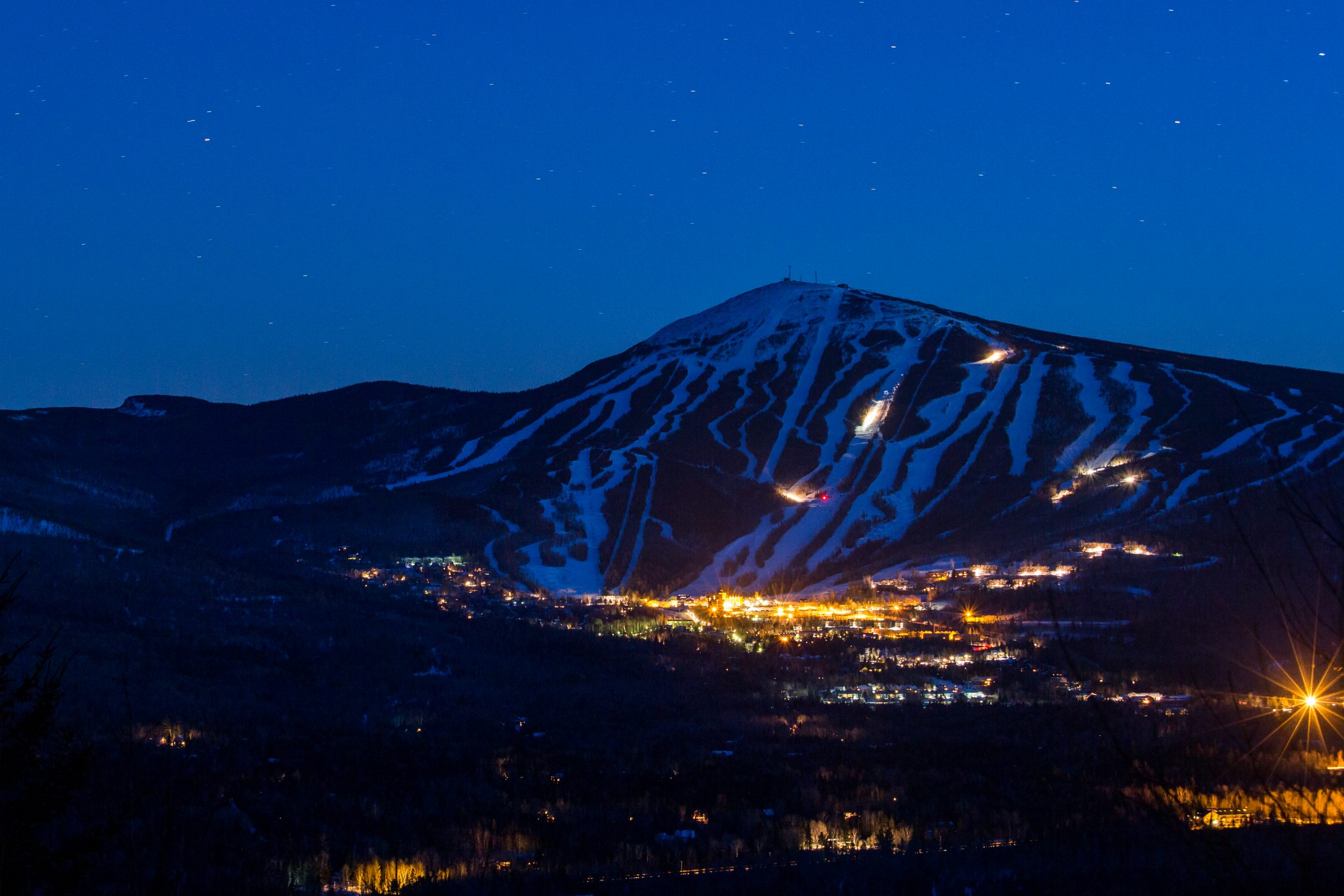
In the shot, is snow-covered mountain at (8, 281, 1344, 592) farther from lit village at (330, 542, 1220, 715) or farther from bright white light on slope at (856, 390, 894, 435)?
lit village at (330, 542, 1220, 715)

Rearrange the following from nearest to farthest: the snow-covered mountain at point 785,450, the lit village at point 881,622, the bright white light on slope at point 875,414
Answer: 1. the lit village at point 881,622
2. the snow-covered mountain at point 785,450
3. the bright white light on slope at point 875,414

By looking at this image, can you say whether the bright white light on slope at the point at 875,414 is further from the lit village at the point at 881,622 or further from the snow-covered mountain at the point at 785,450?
the lit village at the point at 881,622

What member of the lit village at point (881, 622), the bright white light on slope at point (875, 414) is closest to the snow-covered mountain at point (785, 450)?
the bright white light on slope at point (875, 414)

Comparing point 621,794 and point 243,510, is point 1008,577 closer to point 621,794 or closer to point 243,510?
point 621,794

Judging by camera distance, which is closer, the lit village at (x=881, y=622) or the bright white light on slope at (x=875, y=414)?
the lit village at (x=881, y=622)

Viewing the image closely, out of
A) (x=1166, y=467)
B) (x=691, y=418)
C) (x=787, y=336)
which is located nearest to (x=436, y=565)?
(x=691, y=418)

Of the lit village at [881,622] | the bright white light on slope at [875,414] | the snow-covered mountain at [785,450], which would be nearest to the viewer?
the lit village at [881,622]

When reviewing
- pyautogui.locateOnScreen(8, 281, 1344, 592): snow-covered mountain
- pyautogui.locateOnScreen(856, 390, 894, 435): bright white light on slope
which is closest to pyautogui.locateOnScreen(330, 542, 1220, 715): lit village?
pyautogui.locateOnScreen(8, 281, 1344, 592): snow-covered mountain

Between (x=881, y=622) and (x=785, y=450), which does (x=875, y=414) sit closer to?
(x=785, y=450)
